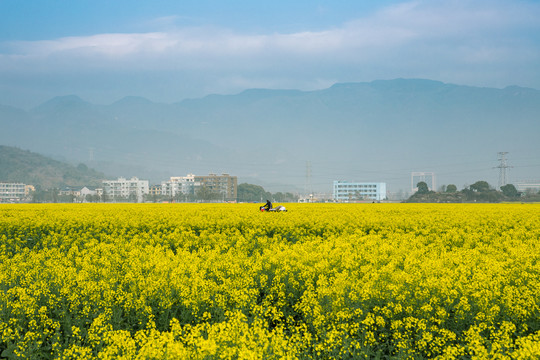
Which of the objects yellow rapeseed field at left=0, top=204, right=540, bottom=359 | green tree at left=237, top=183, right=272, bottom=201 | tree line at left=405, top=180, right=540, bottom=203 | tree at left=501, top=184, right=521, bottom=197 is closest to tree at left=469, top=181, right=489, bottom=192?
tree line at left=405, top=180, right=540, bottom=203

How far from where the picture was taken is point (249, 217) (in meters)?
19.7

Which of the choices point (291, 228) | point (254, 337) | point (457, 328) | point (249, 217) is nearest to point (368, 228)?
point (291, 228)

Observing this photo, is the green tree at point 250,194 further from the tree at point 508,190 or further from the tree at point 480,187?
the tree at point 508,190

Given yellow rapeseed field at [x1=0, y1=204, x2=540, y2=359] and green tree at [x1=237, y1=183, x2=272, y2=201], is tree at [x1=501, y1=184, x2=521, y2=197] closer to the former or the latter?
green tree at [x1=237, y1=183, x2=272, y2=201]

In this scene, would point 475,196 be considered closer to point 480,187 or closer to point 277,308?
point 480,187

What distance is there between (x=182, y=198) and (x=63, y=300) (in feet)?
567

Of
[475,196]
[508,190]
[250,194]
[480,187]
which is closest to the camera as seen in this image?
[475,196]

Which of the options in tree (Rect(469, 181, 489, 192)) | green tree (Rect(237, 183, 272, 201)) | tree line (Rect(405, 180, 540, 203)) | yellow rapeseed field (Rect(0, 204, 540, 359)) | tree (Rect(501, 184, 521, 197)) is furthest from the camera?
green tree (Rect(237, 183, 272, 201))

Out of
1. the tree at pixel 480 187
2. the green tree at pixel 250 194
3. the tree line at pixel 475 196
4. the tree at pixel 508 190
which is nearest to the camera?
the tree line at pixel 475 196

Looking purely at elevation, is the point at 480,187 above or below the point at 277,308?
above

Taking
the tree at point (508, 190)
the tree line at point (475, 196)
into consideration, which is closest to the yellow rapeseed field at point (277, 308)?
the tree line at point (475, 196)

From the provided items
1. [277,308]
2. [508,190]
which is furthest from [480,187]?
[277,308]

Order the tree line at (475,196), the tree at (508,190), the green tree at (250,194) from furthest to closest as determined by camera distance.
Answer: the green tree at (250,194) < the tree at (508,190) < the tree line at (475,196)

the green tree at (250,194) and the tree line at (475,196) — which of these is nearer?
the tree line at (475,196)
